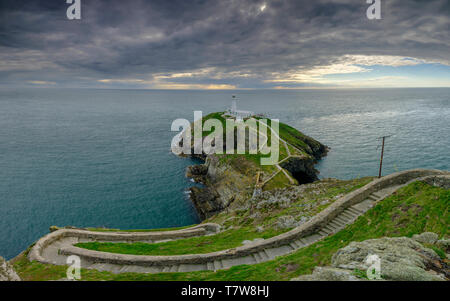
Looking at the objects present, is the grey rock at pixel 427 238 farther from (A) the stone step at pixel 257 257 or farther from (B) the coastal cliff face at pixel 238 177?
(B) the coastal cliff face at pixel 238 177

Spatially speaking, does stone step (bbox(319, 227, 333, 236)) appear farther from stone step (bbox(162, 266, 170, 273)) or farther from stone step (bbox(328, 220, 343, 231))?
stone step (bbox(162, 266, 170, 273))

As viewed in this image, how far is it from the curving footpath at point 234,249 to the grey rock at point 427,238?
6.08 m

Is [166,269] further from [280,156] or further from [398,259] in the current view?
[280,156]

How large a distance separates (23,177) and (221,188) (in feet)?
157

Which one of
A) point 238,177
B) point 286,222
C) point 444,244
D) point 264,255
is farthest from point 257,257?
point 238,177

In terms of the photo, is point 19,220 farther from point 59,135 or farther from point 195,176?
point 59,135

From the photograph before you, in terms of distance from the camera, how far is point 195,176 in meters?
57.7

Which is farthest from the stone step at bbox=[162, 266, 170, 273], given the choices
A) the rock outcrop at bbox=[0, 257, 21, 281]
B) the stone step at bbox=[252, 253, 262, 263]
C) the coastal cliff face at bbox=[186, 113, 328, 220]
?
the coastal cliff face at bbox=[186, 113, 328, 220]

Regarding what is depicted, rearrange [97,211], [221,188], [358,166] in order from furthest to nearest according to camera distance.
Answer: [358,166] < [221,188] < [97,211]

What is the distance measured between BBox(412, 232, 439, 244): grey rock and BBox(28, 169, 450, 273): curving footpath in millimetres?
6085

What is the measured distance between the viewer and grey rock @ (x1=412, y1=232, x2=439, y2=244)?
13535 millimetres

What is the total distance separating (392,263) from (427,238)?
574 cm

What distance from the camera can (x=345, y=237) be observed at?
714 inches
